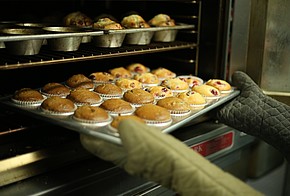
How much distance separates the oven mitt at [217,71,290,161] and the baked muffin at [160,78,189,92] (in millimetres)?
194

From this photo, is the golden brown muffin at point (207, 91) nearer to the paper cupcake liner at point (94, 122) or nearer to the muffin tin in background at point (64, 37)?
the muffin tin in background at point (64, 37)

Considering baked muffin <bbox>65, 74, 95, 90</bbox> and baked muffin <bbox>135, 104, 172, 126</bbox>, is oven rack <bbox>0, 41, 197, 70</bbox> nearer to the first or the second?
baked muffin <bbox>65, 74, 95, 90</bbox>

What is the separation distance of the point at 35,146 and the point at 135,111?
368 millimetres

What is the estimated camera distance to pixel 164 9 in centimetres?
213

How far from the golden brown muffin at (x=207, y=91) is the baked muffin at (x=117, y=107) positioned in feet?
1.19

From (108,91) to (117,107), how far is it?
20cm

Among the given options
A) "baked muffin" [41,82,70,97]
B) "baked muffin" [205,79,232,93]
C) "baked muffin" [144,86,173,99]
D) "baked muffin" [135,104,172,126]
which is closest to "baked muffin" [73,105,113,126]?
"baked muffin" [135,104,172,126]

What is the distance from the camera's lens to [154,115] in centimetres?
141

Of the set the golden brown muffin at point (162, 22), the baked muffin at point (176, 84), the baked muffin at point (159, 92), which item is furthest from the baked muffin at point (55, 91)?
the golden brown muffin at point (162, 22)

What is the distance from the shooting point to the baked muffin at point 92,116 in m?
1.34

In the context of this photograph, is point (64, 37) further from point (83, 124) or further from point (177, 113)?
point (177, 113)

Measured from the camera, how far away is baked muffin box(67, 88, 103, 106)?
5.01 ft

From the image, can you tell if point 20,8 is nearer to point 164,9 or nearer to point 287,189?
point 164,9

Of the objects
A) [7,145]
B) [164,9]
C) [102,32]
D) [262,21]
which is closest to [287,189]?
[262,21]
